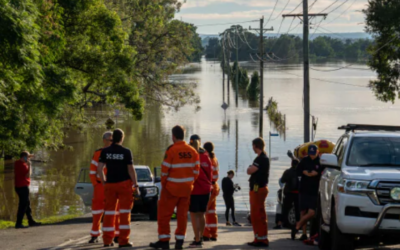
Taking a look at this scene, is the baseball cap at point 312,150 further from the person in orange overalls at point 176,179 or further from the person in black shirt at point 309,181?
the person in orange overalls at point 176,179

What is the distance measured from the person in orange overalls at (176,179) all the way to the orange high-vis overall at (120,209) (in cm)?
58

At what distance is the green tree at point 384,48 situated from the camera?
39.8 metres

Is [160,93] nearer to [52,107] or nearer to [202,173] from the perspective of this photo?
[52,107]

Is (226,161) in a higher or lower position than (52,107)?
lower

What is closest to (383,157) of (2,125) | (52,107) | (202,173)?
(202,173)

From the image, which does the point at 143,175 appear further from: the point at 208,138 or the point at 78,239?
the point at 208,138

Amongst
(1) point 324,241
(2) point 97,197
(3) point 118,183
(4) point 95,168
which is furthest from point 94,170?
(1) point 324,241

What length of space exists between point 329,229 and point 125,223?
3098mm

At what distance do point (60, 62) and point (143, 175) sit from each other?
805cm

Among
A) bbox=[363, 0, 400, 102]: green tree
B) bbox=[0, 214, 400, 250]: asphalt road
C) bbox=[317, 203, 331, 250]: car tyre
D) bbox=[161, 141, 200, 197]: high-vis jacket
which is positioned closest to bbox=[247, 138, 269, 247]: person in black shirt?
bbox=[0, 214, 400, 250]: asphalt road

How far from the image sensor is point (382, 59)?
41375 mm

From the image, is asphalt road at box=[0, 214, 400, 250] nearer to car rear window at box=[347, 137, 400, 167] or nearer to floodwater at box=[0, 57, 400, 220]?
car rear window at box=[347, 137, 400, 167]

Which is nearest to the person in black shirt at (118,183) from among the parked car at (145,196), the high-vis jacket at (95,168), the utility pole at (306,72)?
the high-vis jacket at (95,168)

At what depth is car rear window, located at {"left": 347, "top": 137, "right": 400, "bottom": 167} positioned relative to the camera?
11.5 m
